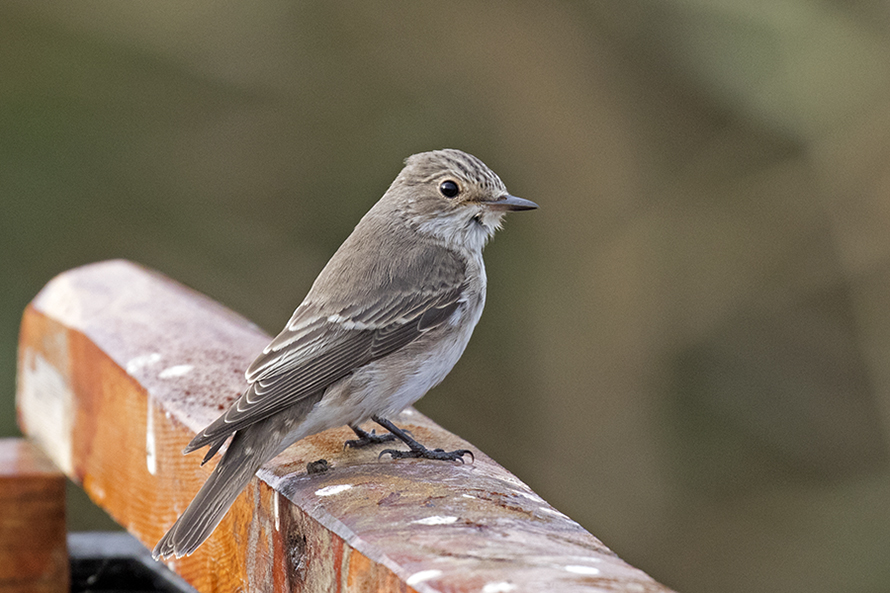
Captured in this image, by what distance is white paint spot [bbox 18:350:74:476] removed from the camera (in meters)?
3.46

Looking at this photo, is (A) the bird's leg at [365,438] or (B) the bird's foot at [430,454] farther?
(A) the bird's leg at [365,438]

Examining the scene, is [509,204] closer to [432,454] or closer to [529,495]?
[432,454]

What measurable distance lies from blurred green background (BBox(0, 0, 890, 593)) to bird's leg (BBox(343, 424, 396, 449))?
3574 mm

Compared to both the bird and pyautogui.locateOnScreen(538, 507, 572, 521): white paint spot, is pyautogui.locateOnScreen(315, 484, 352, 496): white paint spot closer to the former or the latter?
the bird

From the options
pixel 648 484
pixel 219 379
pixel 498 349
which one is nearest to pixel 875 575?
pixel 648 484

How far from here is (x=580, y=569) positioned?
177cm

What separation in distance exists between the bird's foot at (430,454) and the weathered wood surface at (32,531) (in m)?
1.27

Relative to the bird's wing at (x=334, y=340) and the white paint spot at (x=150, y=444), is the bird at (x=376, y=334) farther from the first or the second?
the white paint spot at (x=150, y=444)

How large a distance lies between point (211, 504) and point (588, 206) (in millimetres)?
4476

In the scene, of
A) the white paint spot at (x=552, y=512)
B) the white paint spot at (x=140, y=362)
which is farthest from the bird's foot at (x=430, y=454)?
the white paint spot at (x=140, y=362)

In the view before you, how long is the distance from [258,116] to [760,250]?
117 inches

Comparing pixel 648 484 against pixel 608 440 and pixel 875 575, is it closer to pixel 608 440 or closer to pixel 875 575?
pixel 608 440

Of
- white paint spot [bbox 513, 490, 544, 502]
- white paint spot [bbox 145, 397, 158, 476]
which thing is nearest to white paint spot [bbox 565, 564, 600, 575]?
white paint spot [bbox 513, 490, 544, 502]

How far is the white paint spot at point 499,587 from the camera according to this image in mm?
1648
